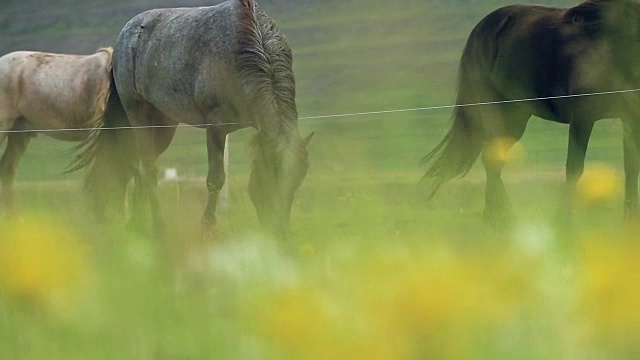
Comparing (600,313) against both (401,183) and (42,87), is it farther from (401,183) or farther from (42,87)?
(42,87)

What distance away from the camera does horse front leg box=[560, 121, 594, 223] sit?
6.72 ft

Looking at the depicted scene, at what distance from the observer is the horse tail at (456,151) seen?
226 cm

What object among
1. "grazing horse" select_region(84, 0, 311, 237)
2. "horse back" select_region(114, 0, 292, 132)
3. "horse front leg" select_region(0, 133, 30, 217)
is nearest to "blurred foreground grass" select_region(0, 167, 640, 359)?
"grazing horse" select_region(84, 0, 311, 237)

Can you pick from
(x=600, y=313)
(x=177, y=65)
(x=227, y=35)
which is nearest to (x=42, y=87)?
(x=177, y=65)

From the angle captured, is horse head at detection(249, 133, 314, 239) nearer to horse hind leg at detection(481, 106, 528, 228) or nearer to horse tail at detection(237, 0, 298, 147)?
horse tail at detection(237, 0, 298, 147)

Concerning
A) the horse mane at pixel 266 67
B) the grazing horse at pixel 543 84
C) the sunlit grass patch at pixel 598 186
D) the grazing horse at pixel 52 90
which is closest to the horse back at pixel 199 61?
Result: the horse mane at pixel 266 67

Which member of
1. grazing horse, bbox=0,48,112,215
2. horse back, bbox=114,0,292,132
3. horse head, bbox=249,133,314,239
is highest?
horse head, bbox=249,133,314,239

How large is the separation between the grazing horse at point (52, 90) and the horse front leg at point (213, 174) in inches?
40.1

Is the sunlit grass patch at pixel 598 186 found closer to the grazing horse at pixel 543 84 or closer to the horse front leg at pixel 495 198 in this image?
the grazing horse at pixel 543 84

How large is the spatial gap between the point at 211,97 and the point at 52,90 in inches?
63.1

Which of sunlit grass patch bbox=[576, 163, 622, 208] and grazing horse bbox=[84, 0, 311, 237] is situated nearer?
sunlit grass patch bbox=[576, 163, 622, 208]

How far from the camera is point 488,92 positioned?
2.68 m

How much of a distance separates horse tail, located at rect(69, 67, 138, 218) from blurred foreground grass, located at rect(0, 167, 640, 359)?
15 centimetres

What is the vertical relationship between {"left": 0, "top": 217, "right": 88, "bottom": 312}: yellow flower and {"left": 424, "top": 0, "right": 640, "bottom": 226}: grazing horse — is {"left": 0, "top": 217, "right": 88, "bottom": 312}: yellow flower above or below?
below
